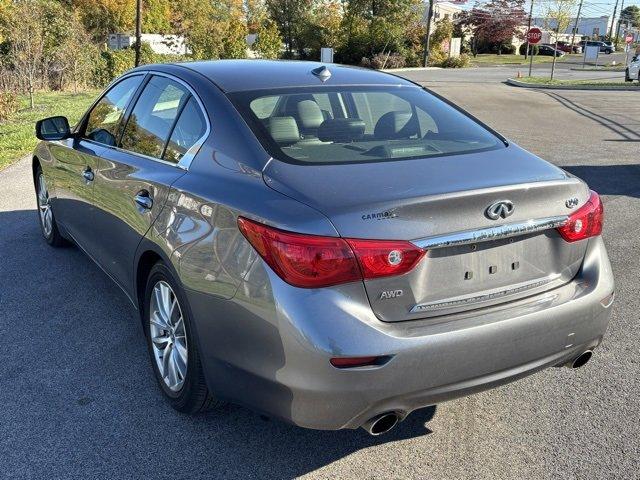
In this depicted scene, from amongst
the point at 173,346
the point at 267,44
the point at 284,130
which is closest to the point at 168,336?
the point at 173,346

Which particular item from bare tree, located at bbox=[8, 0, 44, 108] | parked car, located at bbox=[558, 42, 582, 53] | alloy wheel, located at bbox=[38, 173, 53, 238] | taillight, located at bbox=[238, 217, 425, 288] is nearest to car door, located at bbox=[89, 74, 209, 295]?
taillight, located at bbox=[238, 217, 425, 288]

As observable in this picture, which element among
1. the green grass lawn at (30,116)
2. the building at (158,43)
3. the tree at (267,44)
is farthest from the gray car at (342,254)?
the tree at (267,44)

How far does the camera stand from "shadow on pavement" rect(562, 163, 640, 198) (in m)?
8.60

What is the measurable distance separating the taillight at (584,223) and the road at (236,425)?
0.97 meters

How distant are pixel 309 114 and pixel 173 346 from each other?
1.41m

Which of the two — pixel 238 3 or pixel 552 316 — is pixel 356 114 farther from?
pixel 238 3

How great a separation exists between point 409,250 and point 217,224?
0.85 meters

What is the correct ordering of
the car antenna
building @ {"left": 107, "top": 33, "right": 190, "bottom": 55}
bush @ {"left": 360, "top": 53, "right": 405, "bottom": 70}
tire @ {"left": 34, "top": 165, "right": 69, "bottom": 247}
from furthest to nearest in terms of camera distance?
bush @ {"left": 360, "top": 53, "right": 405, "bottom": 70} < building @ {"left": 107, "top": 33, "right": 190, "bottom": 55} < tire @ {"left": 34, "top": 165, "right": 69, "bottom": 247} < the car antenna

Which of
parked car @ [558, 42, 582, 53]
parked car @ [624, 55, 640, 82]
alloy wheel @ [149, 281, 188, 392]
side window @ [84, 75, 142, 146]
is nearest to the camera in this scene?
alloy wheel @ [149, 281, 188, 392]

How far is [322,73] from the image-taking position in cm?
383

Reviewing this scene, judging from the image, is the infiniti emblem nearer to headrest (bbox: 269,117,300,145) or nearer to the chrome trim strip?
the chrome trim strip

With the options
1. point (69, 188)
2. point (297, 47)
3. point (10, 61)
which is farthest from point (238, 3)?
point (69, 188)

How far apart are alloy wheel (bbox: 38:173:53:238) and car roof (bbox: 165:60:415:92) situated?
2.60 m

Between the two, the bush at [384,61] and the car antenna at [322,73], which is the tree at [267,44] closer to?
the bush at [384,61]
